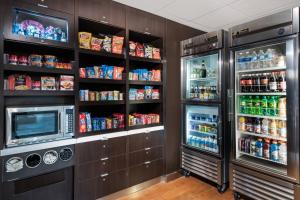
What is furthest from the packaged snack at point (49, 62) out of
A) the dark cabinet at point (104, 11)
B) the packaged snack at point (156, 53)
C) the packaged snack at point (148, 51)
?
the packaged snack at point (156, 53)

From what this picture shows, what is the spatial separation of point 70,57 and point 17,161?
1118mm

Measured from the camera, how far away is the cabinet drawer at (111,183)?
2240mm

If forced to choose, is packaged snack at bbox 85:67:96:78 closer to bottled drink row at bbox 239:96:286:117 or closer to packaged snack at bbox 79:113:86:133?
packaged snack at bbox 79:113:86:133

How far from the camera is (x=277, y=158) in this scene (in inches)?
83.5

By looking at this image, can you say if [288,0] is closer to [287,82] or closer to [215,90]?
[287,82]

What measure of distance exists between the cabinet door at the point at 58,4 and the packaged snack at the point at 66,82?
2.20 feet

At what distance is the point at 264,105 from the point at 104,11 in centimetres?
214

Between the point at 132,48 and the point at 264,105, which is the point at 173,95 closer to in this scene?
the point at 132,48

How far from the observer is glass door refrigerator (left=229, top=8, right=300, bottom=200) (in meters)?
1.86

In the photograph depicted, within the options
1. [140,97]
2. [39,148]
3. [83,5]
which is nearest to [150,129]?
[140,97]

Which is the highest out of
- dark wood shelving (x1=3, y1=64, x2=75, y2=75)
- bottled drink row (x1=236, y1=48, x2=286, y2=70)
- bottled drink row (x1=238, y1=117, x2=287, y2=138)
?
bottled drink row (x1=236, y1=48, x2=286, y2=70)

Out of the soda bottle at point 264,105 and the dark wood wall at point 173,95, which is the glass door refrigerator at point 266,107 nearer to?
the soda bottle at point 264,105

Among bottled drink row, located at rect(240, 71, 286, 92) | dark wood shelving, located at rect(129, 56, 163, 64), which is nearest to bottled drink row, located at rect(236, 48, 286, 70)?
bottled drink row, located at rect(240, 71, 286, 92)

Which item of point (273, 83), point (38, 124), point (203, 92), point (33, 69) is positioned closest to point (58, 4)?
point (33, 69)
